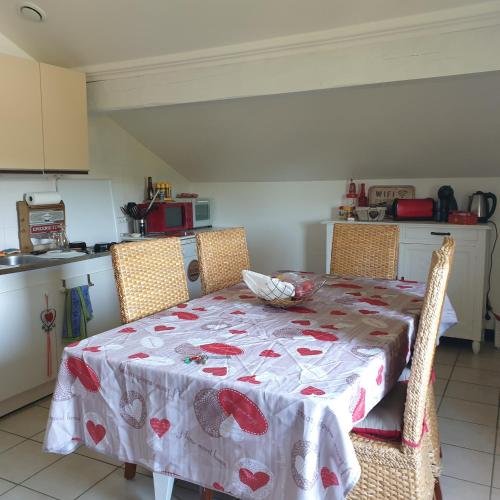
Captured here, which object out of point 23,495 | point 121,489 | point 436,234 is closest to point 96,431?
point 121,489

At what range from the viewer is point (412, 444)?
1513mm

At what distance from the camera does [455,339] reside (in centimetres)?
375

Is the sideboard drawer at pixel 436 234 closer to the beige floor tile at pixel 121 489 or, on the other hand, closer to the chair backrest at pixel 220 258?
the chair backrest at pixel 220 258

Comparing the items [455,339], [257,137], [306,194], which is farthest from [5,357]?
[455,339]

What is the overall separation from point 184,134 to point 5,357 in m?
2.07

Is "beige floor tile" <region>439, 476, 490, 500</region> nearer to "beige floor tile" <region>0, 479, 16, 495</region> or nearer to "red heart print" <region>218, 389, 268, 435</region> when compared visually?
"red heart print" <region>218, 389, 268, 435</region>

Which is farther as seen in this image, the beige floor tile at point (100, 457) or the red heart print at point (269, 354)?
the beige floor tile at point (100, 457)

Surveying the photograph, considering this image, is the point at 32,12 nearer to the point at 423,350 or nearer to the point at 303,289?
the point at 303,289

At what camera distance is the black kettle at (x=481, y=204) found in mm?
3523

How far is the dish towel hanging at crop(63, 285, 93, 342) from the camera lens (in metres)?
2.92

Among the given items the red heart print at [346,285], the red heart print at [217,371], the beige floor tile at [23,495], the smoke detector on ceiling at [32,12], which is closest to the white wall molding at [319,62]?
the smoke detector on ceiling at [32,12]

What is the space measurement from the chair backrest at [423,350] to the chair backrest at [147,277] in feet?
3.55

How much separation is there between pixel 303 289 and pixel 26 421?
166cm

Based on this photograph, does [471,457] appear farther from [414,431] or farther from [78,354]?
[78,354]
